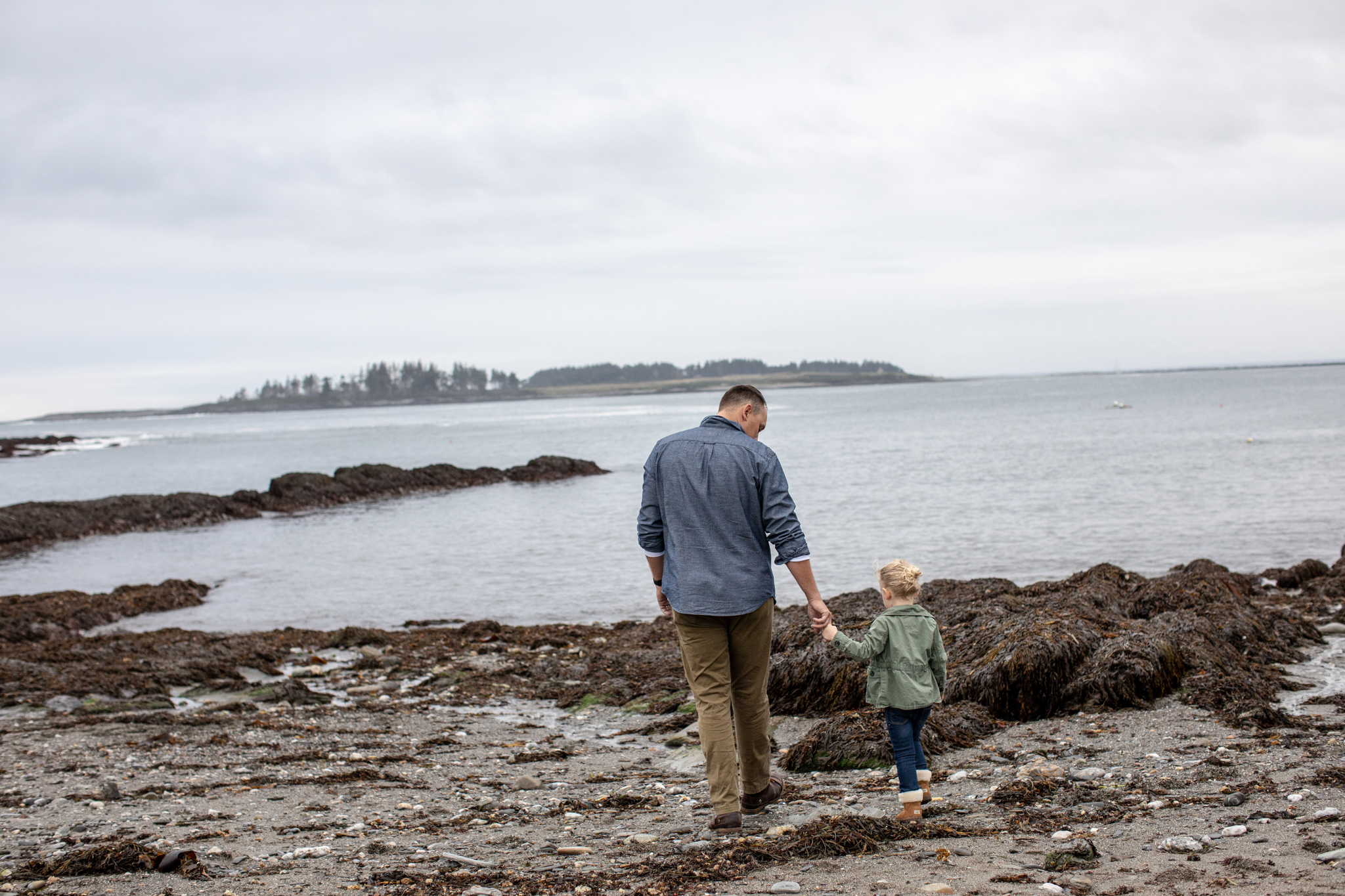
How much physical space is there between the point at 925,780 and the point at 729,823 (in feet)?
3.92

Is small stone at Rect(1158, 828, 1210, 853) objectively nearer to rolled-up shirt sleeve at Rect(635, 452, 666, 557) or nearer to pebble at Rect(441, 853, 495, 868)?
rolled-up shirt sleeve at Rect(635, 452, 666, 557)

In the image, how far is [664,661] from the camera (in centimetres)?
1171

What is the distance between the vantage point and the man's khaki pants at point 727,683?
5613mm

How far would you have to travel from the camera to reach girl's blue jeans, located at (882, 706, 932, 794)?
545cm

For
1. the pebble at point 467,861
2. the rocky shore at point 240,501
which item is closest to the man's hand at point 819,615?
the pebble at point 467,861

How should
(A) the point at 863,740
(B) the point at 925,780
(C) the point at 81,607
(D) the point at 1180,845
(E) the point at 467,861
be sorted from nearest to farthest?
(D) the point at 1180,845 < (E) the point at 467,861 < (B) the point at 925,780 < (A) the point at 863,740 < (C) the point at 81,607

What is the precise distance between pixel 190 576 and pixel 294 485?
19169 mm

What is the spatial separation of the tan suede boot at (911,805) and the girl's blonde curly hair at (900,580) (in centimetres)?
112

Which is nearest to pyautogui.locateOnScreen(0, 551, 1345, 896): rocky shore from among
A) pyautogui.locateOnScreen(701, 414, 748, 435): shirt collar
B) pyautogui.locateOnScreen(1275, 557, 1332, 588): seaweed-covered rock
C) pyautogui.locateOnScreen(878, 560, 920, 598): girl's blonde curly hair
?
pyautogui.locateOnScreen(878, 560, 920, 598): girl's blonde curly hair

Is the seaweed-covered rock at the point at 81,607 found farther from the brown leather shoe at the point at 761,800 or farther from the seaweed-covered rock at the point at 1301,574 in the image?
the seaweed-covered rock at the point at 1301,574

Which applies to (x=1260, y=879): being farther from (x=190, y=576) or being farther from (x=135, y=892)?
(x=190, y=576)

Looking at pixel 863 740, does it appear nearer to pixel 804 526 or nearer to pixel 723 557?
pixel 723 557

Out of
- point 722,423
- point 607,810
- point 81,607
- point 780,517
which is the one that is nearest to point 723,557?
point 780,517

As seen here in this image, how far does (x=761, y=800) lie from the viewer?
19.4ft
